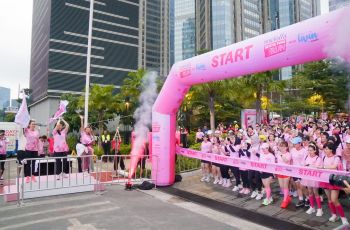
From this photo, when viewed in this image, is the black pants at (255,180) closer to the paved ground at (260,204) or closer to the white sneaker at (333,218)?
the paved ground at (260,204)

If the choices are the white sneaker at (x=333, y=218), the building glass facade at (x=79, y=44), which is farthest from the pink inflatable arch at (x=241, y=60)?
the building glass facade at (x=79, y=44)

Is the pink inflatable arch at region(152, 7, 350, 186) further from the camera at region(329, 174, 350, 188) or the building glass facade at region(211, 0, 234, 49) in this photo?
the building glass facade at region(211, 0, 234, 49)

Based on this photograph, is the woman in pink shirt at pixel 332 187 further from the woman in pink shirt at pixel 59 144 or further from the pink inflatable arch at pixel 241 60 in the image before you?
the woman in pink shirt at pixel 59 144

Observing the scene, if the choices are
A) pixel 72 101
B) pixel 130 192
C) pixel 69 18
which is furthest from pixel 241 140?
pixel 69 18

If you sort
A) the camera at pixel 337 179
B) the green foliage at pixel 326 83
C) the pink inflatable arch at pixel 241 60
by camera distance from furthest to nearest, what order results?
the green foliage at pixel 326 83 < the pink inflatable arch at pixel 241 60 < the camera at pixel 337 179

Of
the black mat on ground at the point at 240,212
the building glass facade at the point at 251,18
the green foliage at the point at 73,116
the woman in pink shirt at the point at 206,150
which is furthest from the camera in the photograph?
the building glass facade at the point at 251,18

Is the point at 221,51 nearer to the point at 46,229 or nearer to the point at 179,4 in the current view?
the point at 46,229

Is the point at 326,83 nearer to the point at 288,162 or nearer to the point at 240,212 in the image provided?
the point at 288,162

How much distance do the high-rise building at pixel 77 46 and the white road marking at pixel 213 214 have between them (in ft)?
203

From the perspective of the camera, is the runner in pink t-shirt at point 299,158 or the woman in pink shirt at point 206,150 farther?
the woman in pink shirt at point 206,150

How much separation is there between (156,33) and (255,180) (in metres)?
119

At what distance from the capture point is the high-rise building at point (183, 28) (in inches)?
5974

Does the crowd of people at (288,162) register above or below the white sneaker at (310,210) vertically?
above

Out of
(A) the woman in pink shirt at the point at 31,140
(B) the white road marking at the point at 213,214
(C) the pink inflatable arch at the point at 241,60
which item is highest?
(C) the pink inflatable arch at the point at 241,60
